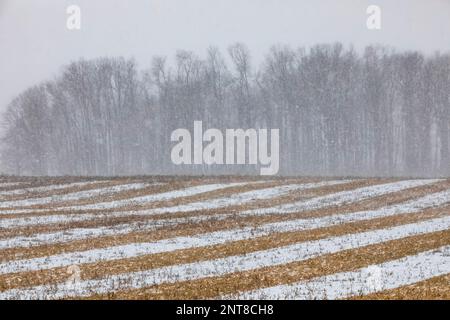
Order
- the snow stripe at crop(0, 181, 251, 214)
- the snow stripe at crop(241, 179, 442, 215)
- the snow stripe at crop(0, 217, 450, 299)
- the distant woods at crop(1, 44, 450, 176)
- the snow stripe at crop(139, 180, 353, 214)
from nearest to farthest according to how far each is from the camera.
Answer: the snow stripe at crop(0, 217, 450, 299), the snow stripe at crop(241, 179, 442, 215), the snow stripe at crop(0, 181, 251, 214), the snow stripe at crop(139, 180, 353, 214), the distant woods at crop(1, 44, 450, 176)

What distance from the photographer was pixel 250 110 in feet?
360

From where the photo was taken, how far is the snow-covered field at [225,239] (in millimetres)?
23453

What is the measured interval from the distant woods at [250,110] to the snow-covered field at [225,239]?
4466 cm

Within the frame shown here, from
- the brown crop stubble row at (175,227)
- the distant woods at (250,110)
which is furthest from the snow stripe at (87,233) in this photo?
the distant woods at (250,110)

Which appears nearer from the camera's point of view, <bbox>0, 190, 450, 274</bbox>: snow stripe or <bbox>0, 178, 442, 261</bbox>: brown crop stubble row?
<bbox>0, 190, 450, 274</bbox>: snow stripe

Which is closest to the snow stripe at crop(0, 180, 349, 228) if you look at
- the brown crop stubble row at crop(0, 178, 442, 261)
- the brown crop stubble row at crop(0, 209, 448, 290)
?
the brown crop stubble row at crop(0, 178, 442, 261)

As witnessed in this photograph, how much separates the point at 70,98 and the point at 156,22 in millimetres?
22810

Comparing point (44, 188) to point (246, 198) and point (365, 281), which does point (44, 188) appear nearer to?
point (246, 198)

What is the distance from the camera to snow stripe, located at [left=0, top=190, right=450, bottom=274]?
29094 mm

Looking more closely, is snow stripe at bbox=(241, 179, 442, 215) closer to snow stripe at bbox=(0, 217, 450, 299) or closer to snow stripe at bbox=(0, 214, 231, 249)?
snow stripe at bbox=(0, 214, 231, 249)

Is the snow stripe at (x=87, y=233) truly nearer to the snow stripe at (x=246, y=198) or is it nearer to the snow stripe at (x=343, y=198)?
the snow stripe at (x=246, y=198)

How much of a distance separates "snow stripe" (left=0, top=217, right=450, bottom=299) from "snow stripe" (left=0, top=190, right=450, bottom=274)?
3921mm

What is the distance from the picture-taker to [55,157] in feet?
364
